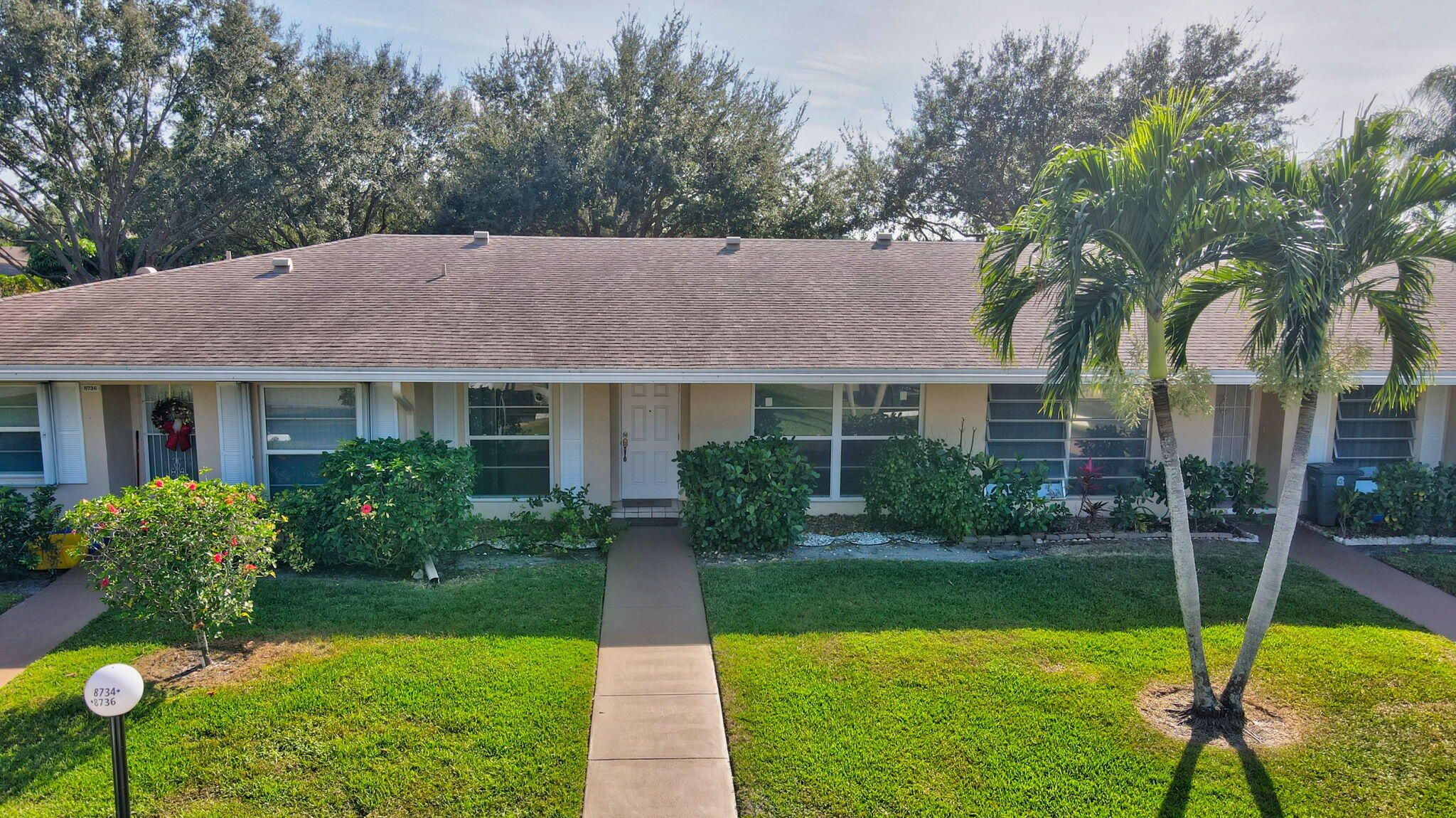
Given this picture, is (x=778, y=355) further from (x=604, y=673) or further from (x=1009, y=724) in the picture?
(x=1009, y=724)

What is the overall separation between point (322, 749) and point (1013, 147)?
27.9m

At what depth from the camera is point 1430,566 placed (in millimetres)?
9406

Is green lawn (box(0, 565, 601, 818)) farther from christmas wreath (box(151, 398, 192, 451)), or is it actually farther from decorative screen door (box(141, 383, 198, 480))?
decorative screen door (box(141, 383, 198, 480))

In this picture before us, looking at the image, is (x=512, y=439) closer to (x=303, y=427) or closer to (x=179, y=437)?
(x=303, y=427)

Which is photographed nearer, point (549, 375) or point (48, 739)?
point (48, 739)

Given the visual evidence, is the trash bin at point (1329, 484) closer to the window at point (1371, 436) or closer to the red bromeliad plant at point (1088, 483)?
the window at point (1371, 436)

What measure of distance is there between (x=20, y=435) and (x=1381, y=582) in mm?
15312

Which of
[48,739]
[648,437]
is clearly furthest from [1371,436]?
[48,739]

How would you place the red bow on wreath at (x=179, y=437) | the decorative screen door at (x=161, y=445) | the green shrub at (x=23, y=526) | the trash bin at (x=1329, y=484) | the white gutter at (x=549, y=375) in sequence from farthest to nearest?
the trash bin at (x=1329, y=484) < the decorative screen door at (x=161, y=445) < the red bow on wreath at (x=179, y=437) < the white gutter at (x=549, y=375) < the green shrub at (x=23, y=526)

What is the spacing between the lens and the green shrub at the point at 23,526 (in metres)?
8.41

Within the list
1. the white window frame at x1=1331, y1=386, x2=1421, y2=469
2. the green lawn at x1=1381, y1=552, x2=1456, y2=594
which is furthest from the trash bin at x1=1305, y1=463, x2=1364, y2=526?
the green lawn at x1=1381, y1=552, x2=1456, y2=594

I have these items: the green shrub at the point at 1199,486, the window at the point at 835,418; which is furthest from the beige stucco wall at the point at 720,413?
the green shrub at the point at 1199,486

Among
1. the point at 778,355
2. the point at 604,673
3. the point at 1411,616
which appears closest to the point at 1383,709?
the point at 1411,616

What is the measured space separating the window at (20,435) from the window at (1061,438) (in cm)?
1157
